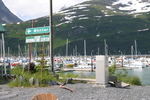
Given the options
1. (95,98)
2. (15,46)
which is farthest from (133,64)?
(15,46)

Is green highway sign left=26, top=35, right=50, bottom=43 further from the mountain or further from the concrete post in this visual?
the mountain

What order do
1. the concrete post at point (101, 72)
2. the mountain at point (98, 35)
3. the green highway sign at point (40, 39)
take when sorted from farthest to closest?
1. the mountain at point (98, 35)
2. the green highway sign at point (40, 39)
3. the concrete post at point (101, 72)

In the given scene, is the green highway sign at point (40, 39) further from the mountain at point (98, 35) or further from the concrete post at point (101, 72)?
the mountain at point (98, 35)

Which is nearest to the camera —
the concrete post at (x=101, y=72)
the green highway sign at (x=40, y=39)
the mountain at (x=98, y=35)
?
the concrete post at (x=101, y=72)

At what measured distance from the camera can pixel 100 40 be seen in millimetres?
153250

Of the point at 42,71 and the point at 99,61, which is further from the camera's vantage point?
the point at 42,71

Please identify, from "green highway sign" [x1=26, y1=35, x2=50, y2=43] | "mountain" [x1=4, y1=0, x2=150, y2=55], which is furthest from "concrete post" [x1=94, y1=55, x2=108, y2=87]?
"mountain" [x1=4, y1=0, x2=150, y2=55]

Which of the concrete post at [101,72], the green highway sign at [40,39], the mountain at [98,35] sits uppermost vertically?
the mountain at [98,35]

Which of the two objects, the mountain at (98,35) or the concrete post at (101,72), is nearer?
the concrete post at (101,72)

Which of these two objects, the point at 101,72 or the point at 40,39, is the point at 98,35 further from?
the point at 101,72

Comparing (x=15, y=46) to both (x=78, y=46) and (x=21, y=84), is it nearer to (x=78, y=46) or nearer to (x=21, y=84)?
(x=78, y=46)

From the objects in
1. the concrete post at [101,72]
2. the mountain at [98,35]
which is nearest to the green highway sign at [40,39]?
the concrete post at [101,72]

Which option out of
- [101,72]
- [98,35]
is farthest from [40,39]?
[98,35]

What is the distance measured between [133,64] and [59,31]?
109469 millimetres
